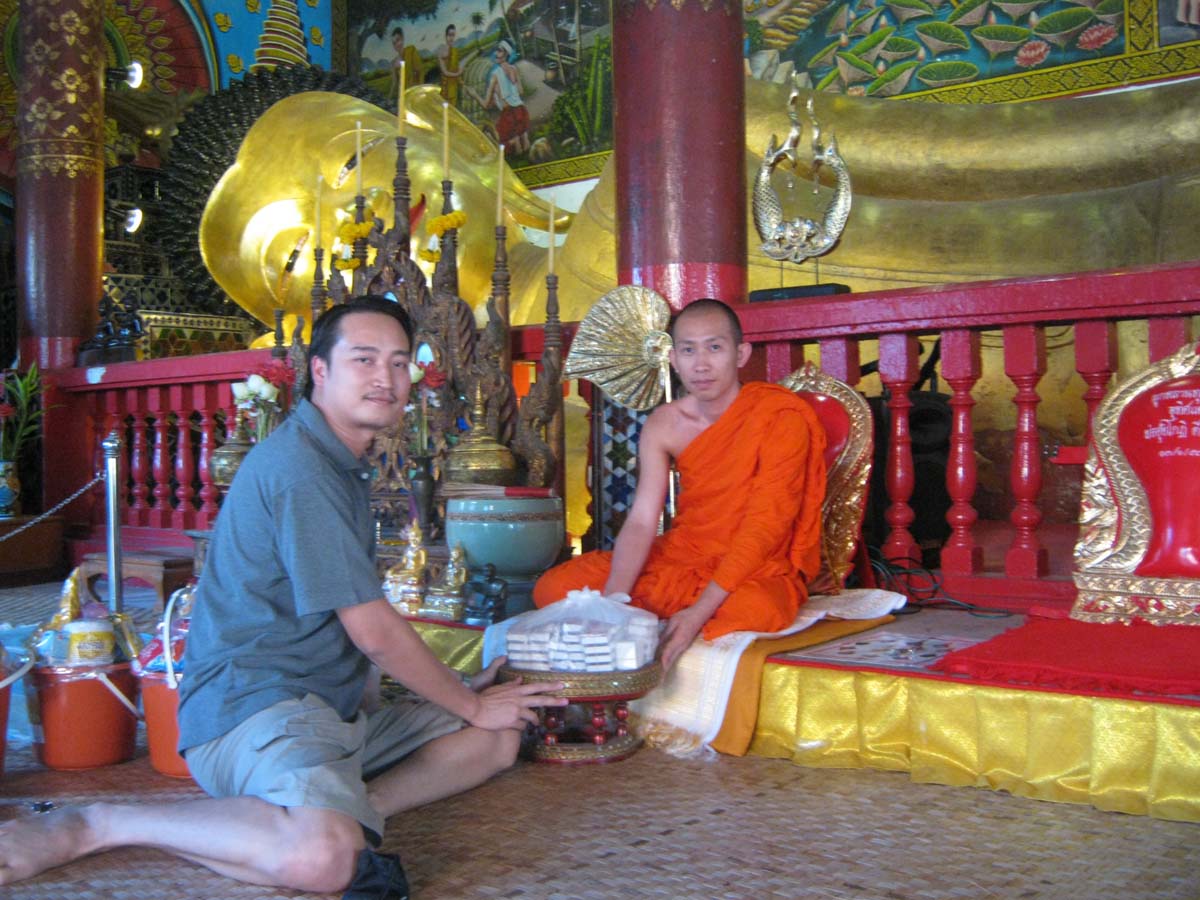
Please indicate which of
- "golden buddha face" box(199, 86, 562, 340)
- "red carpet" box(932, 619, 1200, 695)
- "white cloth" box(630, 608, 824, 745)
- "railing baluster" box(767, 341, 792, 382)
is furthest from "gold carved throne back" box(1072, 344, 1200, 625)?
"golden buddha face" box(199, 86, 562, 340)

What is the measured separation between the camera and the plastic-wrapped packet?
220 cm

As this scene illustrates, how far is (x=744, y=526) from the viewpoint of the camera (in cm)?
257

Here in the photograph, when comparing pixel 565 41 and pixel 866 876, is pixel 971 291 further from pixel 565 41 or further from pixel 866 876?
pixel 565 41

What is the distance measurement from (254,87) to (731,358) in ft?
20.0

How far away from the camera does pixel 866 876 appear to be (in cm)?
170

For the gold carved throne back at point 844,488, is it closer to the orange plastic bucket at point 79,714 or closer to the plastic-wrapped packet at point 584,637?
the plastic-wrapped packet at point 584,637

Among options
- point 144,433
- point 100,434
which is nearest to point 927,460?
point 144,433

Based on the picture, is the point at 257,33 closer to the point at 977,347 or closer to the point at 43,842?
the point at 977,347

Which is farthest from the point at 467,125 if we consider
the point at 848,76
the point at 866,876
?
the point at 866,876

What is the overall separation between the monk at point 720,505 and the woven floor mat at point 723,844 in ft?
1.32

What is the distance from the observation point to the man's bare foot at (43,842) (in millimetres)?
1652

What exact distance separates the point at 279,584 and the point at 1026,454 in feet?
6.10

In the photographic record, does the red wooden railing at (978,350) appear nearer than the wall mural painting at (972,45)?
Yes

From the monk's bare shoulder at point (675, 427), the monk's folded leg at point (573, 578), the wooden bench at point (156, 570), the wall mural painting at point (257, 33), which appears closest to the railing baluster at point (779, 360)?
the monk's bare shoulder at point (675, 427)
